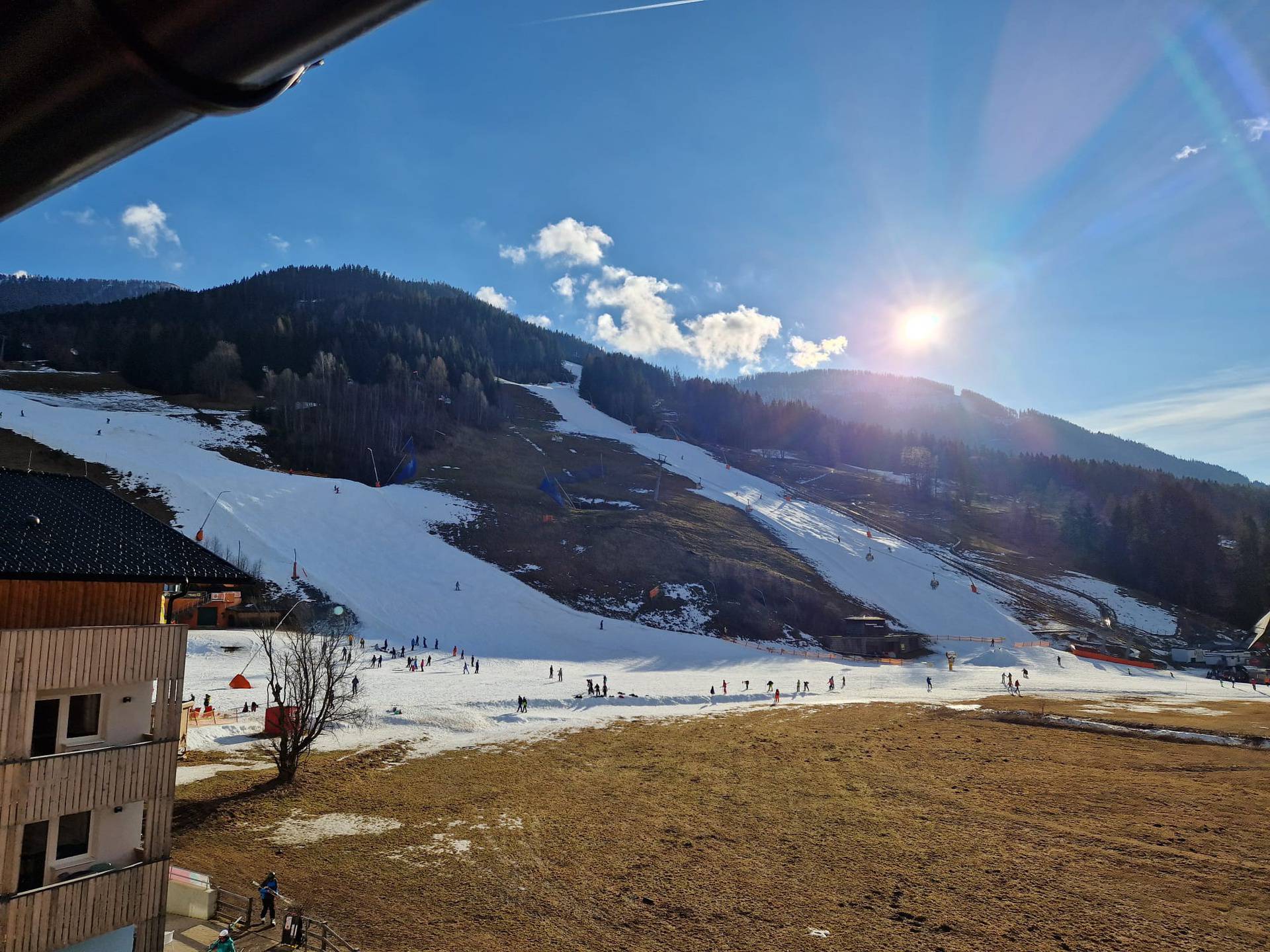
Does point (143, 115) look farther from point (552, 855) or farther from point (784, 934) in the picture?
point (552, 855)

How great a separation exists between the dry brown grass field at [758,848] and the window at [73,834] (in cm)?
559

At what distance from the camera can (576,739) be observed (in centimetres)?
3431

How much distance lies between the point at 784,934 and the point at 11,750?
53.3 ft

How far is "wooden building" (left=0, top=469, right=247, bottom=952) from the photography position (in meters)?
11.9

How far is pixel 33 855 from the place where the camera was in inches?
483

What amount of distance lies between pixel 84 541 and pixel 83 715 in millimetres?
3404

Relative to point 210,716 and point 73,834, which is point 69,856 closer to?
point 73,834

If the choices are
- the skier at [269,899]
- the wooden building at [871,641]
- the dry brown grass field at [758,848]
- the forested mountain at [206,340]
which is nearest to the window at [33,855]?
the skier at [269,899]

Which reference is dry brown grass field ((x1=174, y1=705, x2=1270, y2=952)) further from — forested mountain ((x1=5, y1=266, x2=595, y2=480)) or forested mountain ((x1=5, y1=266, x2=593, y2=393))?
forested mountain ((x1=5, y1=266, x2=593, y2=393))

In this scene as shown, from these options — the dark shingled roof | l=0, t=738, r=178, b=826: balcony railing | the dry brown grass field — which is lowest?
the dry brown grass field

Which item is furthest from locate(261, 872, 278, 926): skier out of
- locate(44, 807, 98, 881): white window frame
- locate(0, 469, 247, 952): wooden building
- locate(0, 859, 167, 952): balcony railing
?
locate(44, 807, 98, 881): white window frame

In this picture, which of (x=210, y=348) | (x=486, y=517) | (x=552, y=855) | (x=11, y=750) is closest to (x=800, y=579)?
(x=486, y=517)

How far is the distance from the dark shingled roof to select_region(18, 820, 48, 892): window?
14.9 ft

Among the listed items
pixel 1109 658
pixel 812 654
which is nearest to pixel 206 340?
pixel 812 654
